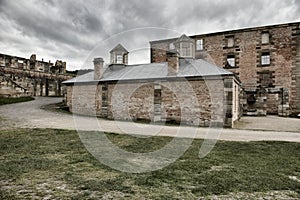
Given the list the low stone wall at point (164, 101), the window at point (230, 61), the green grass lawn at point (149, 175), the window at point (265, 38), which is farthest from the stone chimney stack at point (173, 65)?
the window at point (265, 38)

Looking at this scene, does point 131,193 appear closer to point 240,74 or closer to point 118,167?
point 118,167

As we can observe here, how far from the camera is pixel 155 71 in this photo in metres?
16.2

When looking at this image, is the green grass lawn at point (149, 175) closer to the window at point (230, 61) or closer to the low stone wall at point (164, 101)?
the low stone wall at point (164, 101)

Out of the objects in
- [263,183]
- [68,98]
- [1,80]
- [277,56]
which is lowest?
[263,183]

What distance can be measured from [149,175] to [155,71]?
1211 centimetres

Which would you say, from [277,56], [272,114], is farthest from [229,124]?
[277,56]

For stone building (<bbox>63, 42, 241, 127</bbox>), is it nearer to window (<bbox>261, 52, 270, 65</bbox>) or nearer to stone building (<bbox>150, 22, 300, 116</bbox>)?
stone building (<bbox>150, 22, 300, 116</bbox>)

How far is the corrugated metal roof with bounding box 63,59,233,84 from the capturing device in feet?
46.3

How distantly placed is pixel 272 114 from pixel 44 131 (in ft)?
64.4

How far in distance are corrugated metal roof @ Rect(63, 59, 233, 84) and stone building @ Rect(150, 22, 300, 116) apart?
225 inches

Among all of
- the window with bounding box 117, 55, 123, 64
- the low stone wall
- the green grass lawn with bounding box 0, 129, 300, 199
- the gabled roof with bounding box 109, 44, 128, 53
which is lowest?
the green grass lawn with bounding box 0, 129, 300, 199

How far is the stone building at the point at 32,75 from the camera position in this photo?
26911 mm

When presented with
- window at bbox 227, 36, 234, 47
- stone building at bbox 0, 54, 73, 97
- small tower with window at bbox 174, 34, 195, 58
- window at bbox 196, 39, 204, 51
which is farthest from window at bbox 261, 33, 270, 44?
stone building at bbox 0, 54, 73, 97

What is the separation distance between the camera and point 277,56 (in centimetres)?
2403
